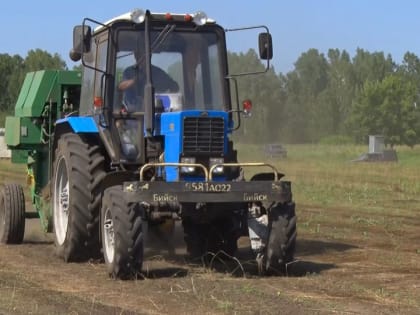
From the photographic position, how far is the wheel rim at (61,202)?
1027 cm

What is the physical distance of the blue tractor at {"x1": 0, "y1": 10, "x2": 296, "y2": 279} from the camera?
27.4 ft

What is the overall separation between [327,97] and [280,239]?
8915cm

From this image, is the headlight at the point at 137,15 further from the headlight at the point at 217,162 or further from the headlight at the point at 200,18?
the headlight at the point at 217,162

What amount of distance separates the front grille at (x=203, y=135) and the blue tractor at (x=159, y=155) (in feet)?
0.03

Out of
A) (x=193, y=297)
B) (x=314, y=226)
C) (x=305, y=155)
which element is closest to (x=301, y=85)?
(x=305, y=155)

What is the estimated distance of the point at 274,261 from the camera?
8.52m

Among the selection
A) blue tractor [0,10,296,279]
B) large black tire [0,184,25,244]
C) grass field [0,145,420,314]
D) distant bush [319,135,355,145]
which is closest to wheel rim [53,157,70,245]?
blue tractor [0,10,296,279]

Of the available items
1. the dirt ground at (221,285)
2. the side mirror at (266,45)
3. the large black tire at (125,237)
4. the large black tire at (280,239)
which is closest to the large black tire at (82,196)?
the dirt ground at (221,285)

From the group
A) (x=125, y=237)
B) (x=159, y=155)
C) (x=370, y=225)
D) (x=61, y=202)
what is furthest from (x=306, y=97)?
(x=125, y=237)

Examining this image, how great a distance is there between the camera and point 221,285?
7.93 meters

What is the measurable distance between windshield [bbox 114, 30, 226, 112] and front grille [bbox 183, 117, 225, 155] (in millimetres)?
594

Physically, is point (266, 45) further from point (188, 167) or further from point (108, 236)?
point (108, 236)

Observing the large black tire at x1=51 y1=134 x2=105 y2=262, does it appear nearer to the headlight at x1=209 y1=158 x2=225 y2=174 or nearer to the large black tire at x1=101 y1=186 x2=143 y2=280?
the large black tire at x1=101 y1=186 x2=143 y2=280

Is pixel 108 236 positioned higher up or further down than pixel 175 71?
further down
